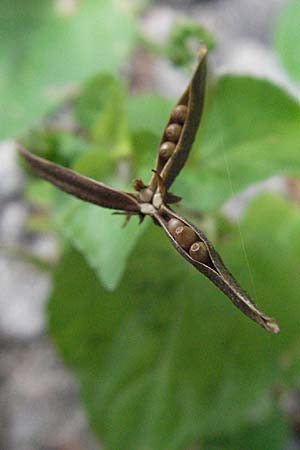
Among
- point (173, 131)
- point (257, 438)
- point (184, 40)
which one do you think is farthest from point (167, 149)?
point (257, 438)

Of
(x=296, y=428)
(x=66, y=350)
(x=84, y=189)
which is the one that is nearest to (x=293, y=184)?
(x=296, y=428)

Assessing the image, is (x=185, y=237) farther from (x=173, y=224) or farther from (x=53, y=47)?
(x=53, y=47)

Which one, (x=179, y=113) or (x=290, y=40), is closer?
(x=179, y=113)

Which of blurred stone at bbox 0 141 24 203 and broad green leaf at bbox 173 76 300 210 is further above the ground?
broad green leaf at bbox 173 76 300 210

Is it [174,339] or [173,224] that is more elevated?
[173,224]

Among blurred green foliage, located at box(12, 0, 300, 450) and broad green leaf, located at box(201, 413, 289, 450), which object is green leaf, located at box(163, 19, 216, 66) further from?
broad green leaf, located at box(201, 413, 289, 450)

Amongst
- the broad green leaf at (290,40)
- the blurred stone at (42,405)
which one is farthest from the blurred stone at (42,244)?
the broad green leaf at (290,40)

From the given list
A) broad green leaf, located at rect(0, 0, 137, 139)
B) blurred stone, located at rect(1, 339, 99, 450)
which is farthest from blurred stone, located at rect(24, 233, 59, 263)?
broad green leaf, located at rect(0, 0, 137, 139)
